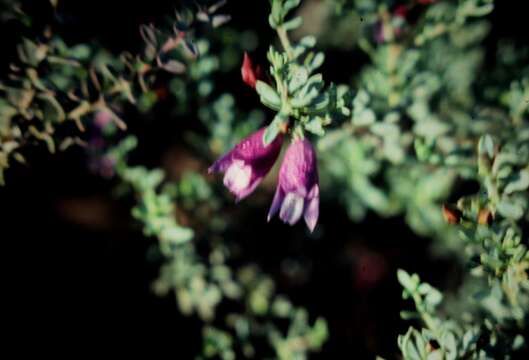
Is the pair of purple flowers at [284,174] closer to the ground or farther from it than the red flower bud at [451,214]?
farther from it

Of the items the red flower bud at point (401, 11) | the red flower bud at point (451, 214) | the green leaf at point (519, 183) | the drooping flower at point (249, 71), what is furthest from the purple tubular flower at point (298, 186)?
the red flower bud at point (401, 11)

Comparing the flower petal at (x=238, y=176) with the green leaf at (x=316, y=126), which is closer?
the green leaf at (x=316, y=126)

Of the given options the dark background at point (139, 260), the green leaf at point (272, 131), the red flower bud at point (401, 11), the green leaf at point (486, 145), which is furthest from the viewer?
the dark background at point (139, 260)

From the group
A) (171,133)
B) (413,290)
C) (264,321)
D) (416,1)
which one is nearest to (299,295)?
(264,321)

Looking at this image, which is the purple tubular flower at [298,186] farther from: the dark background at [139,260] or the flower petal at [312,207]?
the dark background at [139,260]

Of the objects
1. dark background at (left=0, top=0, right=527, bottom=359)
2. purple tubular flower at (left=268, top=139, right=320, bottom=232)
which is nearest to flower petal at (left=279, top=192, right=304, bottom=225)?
purple tubular flower at (left=268, top=139, right=320, bottom=232)

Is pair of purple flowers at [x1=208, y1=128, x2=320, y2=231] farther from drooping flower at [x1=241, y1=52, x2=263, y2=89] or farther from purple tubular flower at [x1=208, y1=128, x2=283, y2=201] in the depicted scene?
drooping flower at [x1=241, y1=52, x2=263, y2=89]

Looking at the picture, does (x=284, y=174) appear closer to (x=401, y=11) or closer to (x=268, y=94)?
(x=268, y=94)

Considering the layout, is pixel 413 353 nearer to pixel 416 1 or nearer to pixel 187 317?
pixel 416 1
